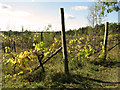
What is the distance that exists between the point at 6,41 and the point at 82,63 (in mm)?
6699

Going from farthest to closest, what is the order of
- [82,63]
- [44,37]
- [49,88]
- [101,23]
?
[101,23], [44,37], [82,63], [49,88]

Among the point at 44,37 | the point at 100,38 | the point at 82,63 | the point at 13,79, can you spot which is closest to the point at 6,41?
the point at 44,37

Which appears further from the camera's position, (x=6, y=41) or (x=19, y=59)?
(x=6, y=41)

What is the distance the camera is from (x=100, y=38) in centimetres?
923

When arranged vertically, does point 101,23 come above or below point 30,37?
above

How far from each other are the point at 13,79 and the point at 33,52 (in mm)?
1203

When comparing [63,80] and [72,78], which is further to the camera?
[72,78]

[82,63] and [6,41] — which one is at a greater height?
[6,41]

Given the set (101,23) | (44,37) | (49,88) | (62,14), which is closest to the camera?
(49,88)

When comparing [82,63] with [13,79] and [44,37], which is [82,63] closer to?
[13,79]

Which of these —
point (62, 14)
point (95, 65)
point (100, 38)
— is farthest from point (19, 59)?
point (100, 38)

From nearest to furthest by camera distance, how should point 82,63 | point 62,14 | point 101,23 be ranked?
point 62,14
point 82,63
point 101,23

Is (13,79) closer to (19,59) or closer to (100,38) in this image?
(19,59)

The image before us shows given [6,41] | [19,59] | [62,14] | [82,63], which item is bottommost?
[82,63]
